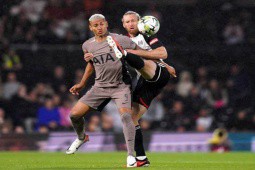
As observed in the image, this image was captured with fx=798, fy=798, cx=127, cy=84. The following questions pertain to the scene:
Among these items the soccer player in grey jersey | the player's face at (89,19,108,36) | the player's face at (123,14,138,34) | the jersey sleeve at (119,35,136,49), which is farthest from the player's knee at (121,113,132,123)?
the player's face at (123,14,138,34)

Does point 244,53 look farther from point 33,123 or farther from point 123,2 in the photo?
point 33,123

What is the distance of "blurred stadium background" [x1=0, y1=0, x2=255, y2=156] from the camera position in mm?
18969

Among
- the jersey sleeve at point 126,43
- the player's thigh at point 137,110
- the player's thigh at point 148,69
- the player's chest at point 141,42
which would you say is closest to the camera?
the jersey sleeve at point 126,43

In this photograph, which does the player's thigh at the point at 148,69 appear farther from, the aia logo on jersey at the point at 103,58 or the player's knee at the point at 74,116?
the player's knee at the point at 74,116

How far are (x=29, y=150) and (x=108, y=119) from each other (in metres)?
2.03

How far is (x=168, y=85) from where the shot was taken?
20828mm

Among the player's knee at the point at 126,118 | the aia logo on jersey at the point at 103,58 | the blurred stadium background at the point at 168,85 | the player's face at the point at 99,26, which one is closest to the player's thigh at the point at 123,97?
the player's knee at the point at 126,118

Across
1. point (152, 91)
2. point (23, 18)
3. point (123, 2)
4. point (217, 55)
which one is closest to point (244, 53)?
point (217, 55)

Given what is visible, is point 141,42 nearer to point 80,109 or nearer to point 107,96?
point 107,96

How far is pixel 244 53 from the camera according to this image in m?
21.2

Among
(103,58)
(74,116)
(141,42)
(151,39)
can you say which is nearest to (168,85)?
(141,42)

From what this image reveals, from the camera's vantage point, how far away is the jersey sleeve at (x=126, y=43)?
11.1m

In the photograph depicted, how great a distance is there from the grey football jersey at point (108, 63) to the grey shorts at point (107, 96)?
78mm

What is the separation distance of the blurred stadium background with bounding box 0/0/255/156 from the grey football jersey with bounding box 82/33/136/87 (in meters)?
7.40
